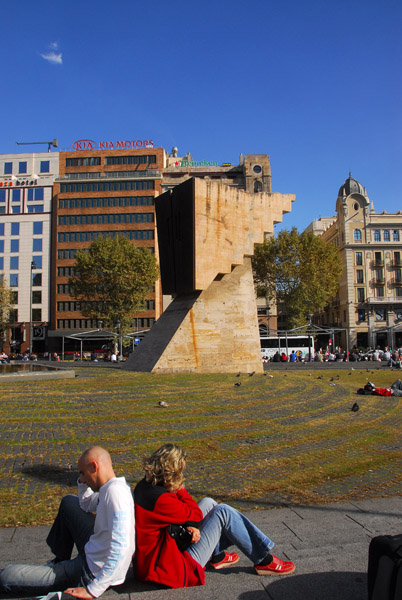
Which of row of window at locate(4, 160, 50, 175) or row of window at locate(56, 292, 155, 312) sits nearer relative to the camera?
row of window at locate(56, 292, 155, 312)

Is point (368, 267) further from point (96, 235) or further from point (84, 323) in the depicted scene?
point (84, 323)

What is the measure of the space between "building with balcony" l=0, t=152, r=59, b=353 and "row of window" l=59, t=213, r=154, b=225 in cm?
444

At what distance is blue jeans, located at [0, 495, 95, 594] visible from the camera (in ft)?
10.0

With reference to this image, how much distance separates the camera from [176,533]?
3.18 m

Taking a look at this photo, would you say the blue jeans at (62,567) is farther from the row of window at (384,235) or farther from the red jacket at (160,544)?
the row of window at (384,235)

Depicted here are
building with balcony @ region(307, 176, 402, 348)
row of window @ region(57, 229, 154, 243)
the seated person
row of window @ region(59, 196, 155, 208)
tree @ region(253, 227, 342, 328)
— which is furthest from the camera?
row of window @ region(59, 196, 155, 208)

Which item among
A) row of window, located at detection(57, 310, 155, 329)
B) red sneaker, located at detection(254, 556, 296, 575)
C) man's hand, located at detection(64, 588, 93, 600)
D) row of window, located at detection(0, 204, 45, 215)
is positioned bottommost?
→ red sneaker, located at detection(254, 556, 296, 575)

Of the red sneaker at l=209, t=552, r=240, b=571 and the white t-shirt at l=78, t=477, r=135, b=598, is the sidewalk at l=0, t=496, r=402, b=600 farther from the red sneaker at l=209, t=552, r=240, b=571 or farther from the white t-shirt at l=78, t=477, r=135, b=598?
the white t-shirt at l=78, t=477, r=135, b=598

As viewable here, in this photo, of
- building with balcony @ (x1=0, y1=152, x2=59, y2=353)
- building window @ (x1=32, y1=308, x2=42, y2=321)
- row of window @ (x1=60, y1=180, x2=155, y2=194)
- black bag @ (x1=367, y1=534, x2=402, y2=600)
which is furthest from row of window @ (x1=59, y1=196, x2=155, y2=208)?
black bag @ (x1=367, y1=534, x2=402, y2=600)

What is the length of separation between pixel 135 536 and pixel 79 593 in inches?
20.0

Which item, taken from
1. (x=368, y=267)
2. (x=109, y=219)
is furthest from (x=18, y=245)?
(x=368, y=267)

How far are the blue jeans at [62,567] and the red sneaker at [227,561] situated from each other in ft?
3.40

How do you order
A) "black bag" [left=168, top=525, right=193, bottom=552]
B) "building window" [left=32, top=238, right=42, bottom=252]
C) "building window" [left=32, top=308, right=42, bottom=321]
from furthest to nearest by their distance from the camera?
1. "building window" [left=32, top=238, right=42, bottom=252]
2. "building window" [left=32, top=308, right=42, bottom=321]
3. "black bag" [left=168, top=525, right=193, bottom=552]

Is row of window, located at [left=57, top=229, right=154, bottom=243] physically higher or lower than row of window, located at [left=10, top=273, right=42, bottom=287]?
higher
